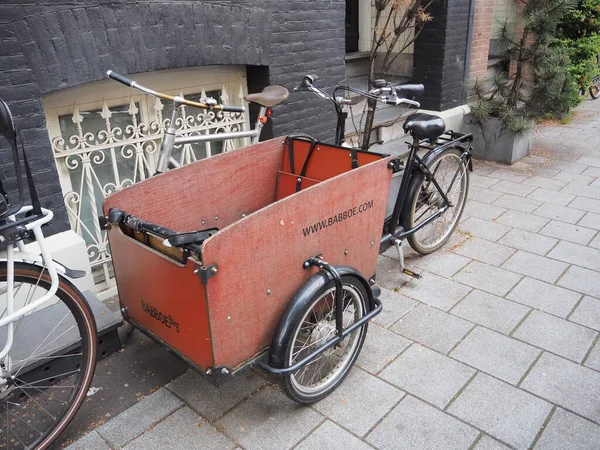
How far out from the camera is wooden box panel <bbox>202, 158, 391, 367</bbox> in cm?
206

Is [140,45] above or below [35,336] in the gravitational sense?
above

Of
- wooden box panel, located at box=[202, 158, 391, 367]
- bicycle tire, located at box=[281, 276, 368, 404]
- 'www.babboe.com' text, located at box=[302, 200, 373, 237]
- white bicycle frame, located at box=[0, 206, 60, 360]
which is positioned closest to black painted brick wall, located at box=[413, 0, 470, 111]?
wooden box panel, located at box=[202, 158, 391, 367]

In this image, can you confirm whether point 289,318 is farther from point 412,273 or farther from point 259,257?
point 412,273

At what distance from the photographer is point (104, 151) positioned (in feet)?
12.1

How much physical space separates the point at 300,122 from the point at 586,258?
254 cm

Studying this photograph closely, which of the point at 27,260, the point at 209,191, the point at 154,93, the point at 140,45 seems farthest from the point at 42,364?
the point at 140,45

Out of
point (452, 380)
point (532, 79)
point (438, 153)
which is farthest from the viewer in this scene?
point (532, 79)

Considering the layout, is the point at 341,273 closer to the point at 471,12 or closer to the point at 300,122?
the point at 300,122

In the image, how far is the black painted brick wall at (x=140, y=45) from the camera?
9.43 ft

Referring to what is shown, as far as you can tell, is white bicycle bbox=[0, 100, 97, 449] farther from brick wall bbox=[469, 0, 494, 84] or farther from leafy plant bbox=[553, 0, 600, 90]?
leafy plant bbox=[553, 0, 600, 90]

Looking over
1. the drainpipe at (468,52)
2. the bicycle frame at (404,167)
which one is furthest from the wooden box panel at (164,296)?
the drainpipe at (468,52)

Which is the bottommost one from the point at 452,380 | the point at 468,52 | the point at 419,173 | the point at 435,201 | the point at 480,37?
the point at 452,380

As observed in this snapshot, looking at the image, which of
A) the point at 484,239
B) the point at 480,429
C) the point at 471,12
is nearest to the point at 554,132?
the point at 471,12

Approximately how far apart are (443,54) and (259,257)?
506cm
